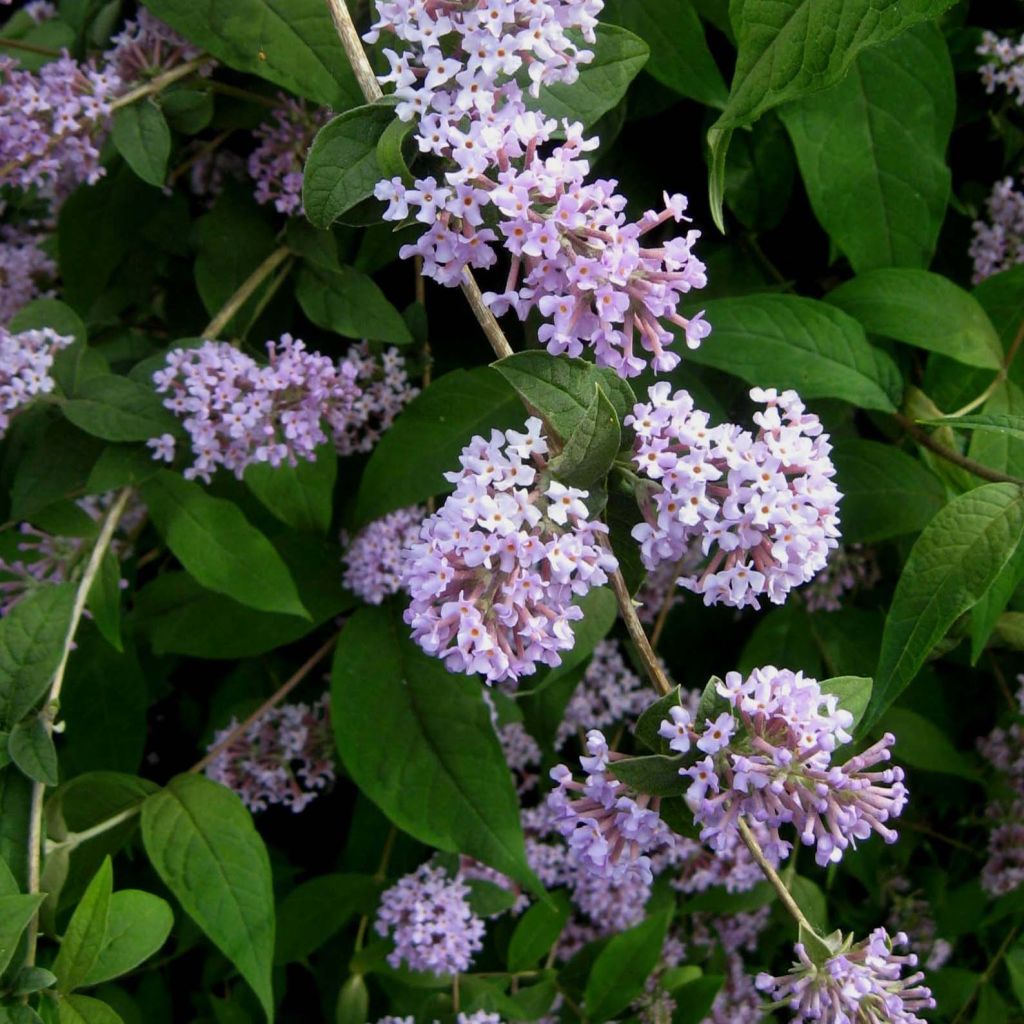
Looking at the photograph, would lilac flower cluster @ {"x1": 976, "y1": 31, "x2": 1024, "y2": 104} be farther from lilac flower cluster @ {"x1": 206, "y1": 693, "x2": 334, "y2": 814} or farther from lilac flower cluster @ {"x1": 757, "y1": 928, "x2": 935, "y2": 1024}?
lilac flower cluster @ {"x1": 206, "y1": 693, "x2": 334, "y2": 814}

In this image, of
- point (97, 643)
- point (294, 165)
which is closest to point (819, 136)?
point (294, 165)

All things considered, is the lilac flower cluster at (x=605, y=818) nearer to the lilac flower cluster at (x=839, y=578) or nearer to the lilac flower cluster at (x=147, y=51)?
the lilac flower cluster at (x=839, y=578)

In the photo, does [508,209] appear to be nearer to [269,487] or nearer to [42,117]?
[269,487]

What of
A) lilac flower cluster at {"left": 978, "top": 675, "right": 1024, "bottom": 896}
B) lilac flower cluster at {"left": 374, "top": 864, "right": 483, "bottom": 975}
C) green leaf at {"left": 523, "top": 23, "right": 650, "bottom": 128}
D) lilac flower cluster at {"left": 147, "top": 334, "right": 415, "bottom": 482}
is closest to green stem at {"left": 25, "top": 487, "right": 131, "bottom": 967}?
lilac flower cluster at {"left": 147, "top": 334, "right": 415, "bottom": 482}

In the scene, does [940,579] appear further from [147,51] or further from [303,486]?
[147,51]

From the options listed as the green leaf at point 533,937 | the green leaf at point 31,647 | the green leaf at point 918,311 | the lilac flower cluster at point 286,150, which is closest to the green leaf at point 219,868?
the green leaf at point 31,647

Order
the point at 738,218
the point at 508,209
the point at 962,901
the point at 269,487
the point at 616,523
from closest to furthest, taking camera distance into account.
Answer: the point at 508,209, the point at 616,523, the point at 269,487, the point at 738,218, the point at 962,901
